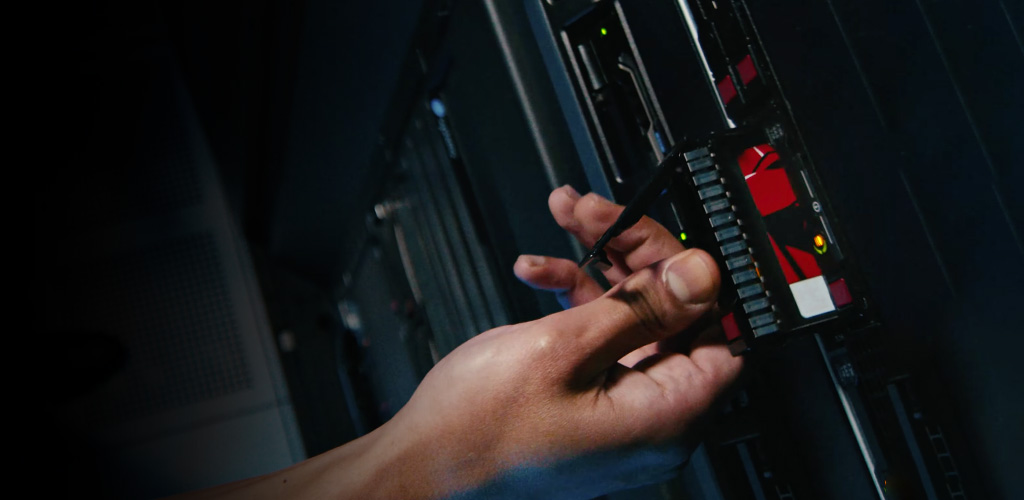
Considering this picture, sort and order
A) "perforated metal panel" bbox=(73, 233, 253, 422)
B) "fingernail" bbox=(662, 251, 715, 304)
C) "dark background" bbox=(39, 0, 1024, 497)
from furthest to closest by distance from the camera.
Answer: "perforated metal panel" bbox=(73, 233, 253, 422), "fingernail" bbox=(662, 251, 715, 304), "dark background" bbox=(39, 0, 1024, 497)

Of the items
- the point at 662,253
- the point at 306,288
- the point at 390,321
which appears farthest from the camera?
the point at 306,288

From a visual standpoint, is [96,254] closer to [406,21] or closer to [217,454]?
[217,454]

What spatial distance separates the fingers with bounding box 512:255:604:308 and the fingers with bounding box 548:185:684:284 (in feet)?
0.18

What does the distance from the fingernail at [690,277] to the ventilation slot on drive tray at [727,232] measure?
2 cm

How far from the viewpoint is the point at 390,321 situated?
2.13m

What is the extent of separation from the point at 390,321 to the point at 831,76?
5.31ft

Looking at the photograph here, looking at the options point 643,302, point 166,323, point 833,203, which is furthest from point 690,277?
point 166,323

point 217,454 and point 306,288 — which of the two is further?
point 306,288

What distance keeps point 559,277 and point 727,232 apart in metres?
0.33

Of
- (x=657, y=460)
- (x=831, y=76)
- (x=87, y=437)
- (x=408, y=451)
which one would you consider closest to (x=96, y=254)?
(x=87, y=437)

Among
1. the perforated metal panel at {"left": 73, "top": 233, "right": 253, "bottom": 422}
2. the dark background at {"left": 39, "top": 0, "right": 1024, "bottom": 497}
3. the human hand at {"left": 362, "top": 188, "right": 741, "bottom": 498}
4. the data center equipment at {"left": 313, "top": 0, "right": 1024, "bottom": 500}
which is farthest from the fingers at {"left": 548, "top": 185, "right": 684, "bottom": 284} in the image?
the perforated metal panel at {"left": 73, "top": 233, "right": 253, "bottom": 422}

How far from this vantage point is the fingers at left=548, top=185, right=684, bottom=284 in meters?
0.92

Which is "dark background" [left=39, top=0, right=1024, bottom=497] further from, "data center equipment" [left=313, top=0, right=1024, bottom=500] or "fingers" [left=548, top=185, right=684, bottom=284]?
"fingers" [left=548, top=185, right=684, bottom=284]

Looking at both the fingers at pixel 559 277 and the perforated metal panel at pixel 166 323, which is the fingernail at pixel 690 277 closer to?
the fingers at pixel 559 277
